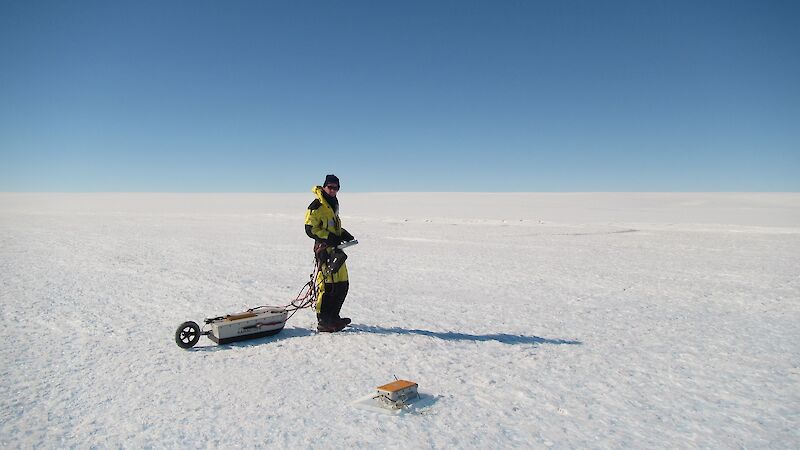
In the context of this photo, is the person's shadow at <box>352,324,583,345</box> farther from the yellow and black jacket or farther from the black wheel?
the black wheel

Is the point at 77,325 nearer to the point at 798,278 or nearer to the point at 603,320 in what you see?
the point at 603,320

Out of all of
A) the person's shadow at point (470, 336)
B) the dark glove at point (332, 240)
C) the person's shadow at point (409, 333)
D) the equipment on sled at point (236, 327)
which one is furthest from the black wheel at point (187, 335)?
the person's shadow at point (470, 336)

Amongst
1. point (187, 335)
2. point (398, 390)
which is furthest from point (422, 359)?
point (187, 335)

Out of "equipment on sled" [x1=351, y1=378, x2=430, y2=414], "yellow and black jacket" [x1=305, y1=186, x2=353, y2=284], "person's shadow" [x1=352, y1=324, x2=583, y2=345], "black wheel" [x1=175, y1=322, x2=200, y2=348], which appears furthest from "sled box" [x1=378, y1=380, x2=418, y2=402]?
"black wheel" [x1=175, y1=322, x2=200, y2=348]

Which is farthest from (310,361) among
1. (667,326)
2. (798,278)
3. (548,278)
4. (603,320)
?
(798,278)

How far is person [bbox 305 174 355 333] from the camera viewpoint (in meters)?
5.60

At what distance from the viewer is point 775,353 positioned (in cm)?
509

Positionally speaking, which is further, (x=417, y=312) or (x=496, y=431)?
(x=417, y=312)

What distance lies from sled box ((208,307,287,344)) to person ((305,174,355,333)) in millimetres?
507

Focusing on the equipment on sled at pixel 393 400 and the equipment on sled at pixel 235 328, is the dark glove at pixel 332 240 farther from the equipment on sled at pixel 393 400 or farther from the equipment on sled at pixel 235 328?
the equipment on sled at pixel 393 400

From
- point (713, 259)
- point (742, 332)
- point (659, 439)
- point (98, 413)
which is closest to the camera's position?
point (659, 439)

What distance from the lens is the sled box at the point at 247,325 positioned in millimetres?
5191

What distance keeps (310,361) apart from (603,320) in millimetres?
4092

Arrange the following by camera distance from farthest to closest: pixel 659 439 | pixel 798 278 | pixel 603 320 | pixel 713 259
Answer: pixel 713 259, pixel 798 278, pixel 603 320, pixel 659 439
